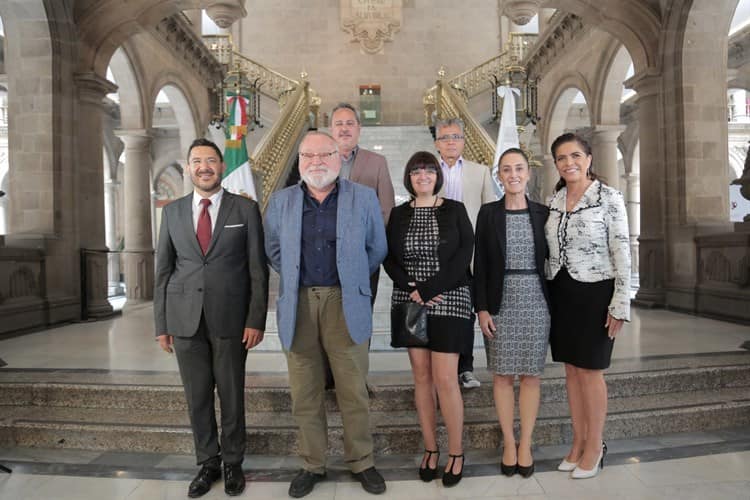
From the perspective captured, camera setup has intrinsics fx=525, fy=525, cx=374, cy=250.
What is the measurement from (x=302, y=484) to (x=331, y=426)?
2.25ft

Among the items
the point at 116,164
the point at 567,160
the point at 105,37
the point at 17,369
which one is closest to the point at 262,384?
the point at 17,369

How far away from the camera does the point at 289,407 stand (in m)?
3.72

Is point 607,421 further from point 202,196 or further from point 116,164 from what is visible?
point 116,164

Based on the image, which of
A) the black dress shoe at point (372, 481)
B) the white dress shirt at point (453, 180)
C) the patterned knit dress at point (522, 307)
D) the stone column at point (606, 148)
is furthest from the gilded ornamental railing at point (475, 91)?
the black dress shoe at point (372, 481)

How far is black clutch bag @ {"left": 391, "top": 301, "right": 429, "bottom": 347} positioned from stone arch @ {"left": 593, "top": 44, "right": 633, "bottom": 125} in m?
10.2

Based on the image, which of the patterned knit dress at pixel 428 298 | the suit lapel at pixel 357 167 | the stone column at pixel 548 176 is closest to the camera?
the patterned knit dress at pixel 428 298

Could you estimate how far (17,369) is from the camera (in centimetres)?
445

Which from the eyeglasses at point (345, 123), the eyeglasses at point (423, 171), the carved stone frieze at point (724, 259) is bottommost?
the carved stone frieze at point (724, 259)

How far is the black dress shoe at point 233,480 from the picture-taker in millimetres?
2797

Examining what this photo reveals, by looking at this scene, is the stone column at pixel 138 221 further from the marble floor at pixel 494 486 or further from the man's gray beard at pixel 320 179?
the man's gray beard at pixel 320 179

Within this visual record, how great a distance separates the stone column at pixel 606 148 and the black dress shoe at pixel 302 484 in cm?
1106

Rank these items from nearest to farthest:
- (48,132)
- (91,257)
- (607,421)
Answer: (607,421)
(48,132)
(91,257)

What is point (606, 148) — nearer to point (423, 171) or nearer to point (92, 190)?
point (92, 190)

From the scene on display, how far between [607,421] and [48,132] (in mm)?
7761
